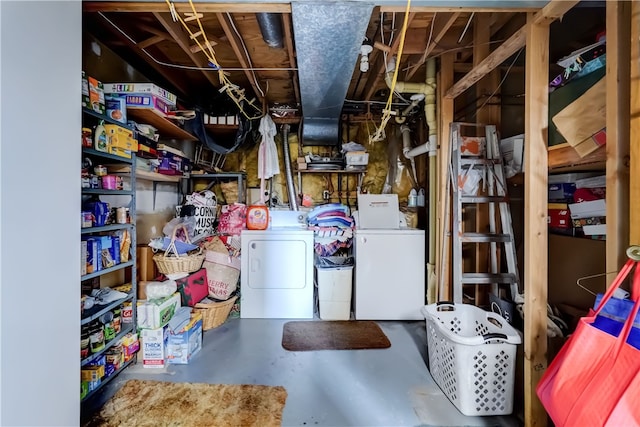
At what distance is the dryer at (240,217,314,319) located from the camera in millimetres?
2701

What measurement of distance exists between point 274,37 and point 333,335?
229cm

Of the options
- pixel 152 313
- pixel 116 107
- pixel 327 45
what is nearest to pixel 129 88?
pixel 116 107

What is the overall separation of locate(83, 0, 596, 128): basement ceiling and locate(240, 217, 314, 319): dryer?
136cm

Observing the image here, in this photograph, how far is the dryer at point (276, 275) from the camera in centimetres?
270

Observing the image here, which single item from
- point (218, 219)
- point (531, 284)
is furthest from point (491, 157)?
point (218, 219)

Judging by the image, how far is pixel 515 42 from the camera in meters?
1.45

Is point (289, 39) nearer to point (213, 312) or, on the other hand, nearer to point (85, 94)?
point (85, 94)

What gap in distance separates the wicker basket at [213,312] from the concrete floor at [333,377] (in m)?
0.09

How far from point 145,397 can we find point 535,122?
2.56 m

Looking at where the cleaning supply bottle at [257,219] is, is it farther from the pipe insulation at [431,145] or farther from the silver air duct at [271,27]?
the pipe insulation at [431,145]

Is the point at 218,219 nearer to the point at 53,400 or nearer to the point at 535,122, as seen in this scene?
the point at 53,400

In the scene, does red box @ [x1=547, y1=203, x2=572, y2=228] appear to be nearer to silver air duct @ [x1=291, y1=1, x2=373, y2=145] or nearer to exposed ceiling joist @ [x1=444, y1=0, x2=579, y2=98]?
exposed ceiling joist @ [x1=444, y1=0, x2=579, y2=98]

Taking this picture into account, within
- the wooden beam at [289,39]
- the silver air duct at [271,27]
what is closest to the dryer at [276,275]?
the wooden beam at [289,39]

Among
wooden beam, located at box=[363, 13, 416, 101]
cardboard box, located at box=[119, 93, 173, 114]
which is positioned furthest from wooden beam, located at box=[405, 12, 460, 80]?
cardboard box, located at box=[119, 93, 173, 114]
